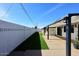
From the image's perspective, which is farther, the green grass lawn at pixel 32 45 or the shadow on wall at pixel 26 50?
the green grass lawn at pixel 32 45

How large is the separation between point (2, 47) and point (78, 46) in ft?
16.3

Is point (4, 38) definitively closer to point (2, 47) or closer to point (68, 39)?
point (2, 47)

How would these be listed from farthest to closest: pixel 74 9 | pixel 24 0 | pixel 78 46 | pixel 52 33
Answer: pixel 52 33 < pixel 74 9 < pixel 78 46 < pixel 24 0

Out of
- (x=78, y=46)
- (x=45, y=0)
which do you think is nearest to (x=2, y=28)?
(x=45, y=0)

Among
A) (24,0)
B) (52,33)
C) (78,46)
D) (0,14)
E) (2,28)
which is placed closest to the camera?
(24,0)

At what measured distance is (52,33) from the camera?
31.4 m

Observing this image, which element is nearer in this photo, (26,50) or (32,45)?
(26,50)

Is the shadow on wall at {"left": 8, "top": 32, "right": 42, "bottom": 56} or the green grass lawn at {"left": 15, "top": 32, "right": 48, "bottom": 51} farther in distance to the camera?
the green grass lawn at {"left": 15, "top": 32, "right": 48, "bottom": 51}

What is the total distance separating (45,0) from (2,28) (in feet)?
6.15

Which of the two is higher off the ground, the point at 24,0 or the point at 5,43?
the point at 24,0

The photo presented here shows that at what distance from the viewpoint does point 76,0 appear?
17.6 feet

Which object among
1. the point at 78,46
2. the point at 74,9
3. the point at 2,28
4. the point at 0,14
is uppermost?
the point at 74,9

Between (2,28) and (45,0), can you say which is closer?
(45,0)

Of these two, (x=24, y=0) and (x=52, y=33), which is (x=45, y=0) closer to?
(x=24, y=0)
